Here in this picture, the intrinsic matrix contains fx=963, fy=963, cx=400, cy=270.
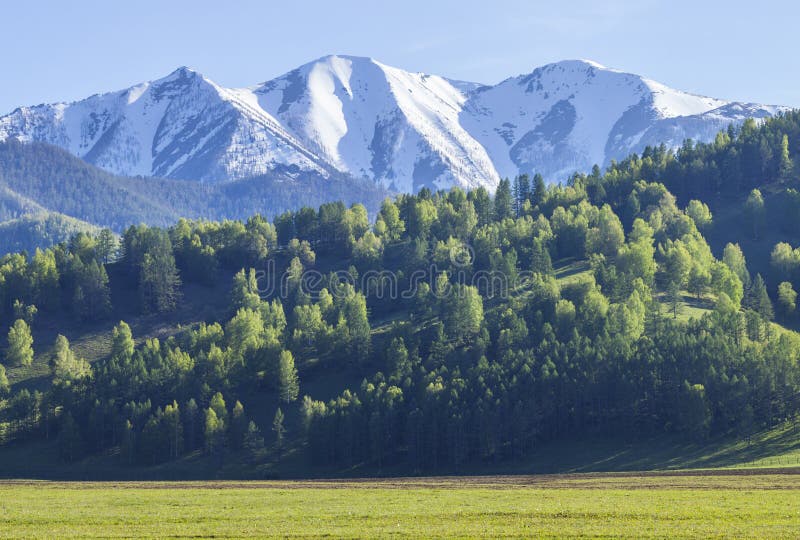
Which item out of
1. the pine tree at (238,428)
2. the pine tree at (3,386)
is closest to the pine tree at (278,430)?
the pine tree at (238,428)

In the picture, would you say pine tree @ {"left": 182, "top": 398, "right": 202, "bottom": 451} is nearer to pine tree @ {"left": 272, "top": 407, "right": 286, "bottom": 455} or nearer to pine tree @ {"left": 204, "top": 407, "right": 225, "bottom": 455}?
pine tree @ {"left": 204, "top": 407, "right": 225, "bottom": 455}

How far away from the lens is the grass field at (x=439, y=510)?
69125mm

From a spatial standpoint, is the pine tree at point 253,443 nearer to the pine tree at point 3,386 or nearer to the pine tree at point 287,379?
the pine tree at point 287,379

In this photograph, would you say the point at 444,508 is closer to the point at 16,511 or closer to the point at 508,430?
the point at 16,511

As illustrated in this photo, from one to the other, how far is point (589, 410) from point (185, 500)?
Answer: 78.8m

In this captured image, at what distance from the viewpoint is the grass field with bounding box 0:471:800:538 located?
6912 cm

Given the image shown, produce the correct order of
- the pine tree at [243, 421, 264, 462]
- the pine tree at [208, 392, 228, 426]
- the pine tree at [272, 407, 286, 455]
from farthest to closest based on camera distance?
1. the pine tree at [208, 392, 228, 426]
2. the pine tree at [272, 407, 286, 455]
3. the pine tree at [243, 421, 264, 462]

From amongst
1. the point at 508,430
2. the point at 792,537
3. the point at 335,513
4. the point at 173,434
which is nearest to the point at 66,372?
the point at 173,434

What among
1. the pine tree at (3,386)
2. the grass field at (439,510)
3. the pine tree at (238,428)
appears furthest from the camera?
the pine tree at (3,386)

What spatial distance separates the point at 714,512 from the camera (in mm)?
73938

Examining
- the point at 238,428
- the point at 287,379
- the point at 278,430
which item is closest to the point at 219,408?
the point at 238,428

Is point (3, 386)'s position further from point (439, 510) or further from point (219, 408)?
point (439, 510)

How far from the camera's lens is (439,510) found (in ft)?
264

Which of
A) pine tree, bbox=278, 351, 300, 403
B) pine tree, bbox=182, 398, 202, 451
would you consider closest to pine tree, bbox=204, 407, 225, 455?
pine tree, bbox=182, 398, 202, 451
